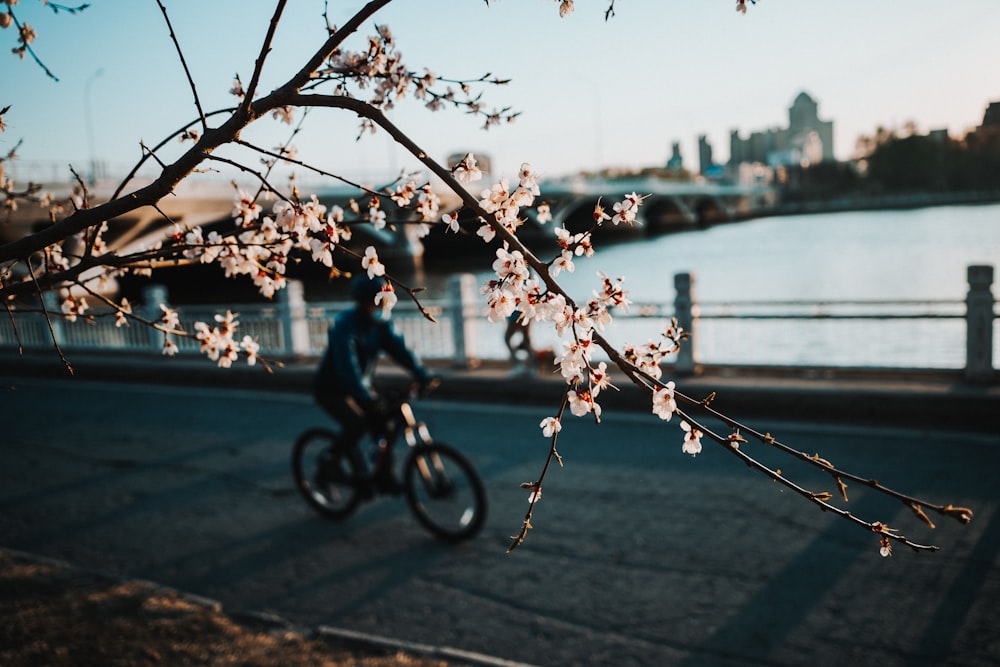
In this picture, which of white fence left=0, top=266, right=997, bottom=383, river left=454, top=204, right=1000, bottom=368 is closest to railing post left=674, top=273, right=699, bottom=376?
white fence left=0, top=266, right=997, bottom=383

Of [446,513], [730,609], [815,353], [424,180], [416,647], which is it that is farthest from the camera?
[815,353]

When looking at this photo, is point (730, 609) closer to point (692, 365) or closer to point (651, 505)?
point (651, 505)

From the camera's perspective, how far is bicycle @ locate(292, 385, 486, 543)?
538 centimetres

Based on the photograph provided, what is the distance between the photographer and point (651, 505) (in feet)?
19.4

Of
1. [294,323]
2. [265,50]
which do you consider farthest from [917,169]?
[265,50]

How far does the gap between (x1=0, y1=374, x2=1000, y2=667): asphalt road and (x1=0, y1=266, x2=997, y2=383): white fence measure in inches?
63.1

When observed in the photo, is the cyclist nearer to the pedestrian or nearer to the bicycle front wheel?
the bicycle front wheel

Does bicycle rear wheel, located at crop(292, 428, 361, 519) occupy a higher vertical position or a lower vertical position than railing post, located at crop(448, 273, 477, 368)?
lower

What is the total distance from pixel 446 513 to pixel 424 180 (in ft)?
10.8

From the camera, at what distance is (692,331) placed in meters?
9.89

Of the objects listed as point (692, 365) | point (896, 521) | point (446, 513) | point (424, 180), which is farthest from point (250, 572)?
point (692, 365)

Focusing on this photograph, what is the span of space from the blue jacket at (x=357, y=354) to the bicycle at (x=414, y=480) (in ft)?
0.85

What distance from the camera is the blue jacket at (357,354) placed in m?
5.51

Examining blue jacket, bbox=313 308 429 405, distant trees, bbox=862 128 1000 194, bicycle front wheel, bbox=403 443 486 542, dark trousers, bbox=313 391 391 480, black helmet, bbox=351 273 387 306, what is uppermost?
distant trees, bbox=862 128 1000 194
